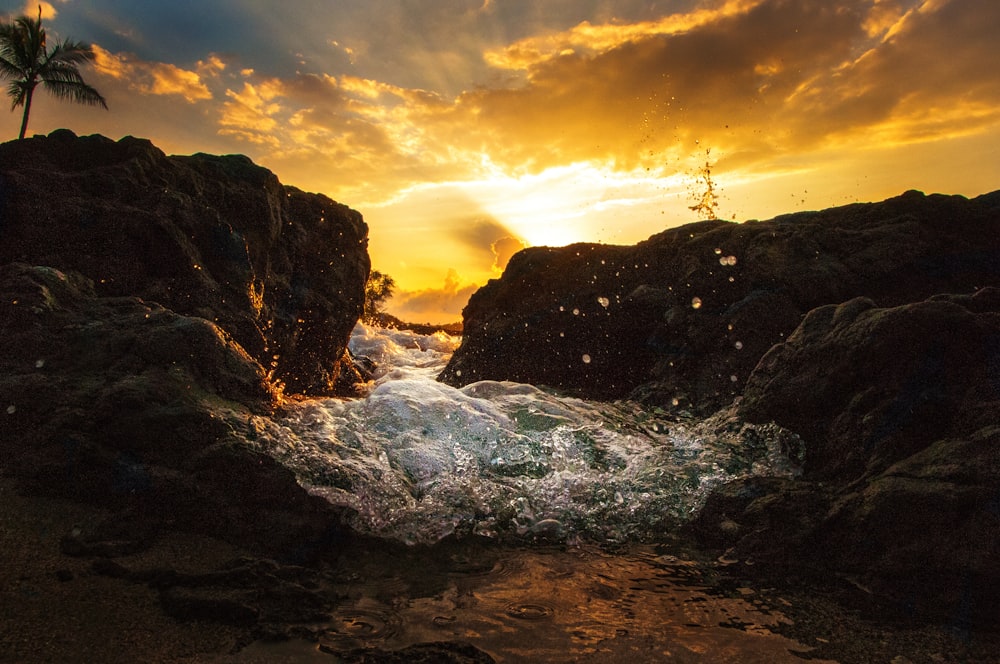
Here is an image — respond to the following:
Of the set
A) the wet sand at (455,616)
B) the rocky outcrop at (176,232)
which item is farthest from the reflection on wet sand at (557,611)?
the rocky outcrop at (176,232)

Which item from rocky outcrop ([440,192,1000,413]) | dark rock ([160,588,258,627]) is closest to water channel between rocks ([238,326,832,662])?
dark rock ([160,588,258,627])

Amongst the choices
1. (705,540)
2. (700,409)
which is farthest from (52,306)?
(700,409)

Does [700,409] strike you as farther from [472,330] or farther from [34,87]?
[34,87]

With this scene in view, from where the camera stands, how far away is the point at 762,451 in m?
4.96

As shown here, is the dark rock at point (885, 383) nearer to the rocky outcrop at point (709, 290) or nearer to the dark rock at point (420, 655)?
the rocky outcrop at point (709, 290)

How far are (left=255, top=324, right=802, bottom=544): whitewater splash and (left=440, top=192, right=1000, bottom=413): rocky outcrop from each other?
1.96m

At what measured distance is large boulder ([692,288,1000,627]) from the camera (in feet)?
9.45

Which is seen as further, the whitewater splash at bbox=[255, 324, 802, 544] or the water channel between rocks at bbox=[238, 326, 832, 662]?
the whitewater splash at bbox=[255, 324, 802, 544]

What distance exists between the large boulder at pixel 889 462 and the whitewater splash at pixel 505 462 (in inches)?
16.4

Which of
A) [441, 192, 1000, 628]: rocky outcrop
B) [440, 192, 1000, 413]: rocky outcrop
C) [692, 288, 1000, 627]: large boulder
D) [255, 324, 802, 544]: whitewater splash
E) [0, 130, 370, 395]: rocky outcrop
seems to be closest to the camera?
[692, 288, 1000, 627]: large boulder

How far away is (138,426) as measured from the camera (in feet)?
11.0

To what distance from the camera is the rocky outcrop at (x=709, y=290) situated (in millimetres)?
7582

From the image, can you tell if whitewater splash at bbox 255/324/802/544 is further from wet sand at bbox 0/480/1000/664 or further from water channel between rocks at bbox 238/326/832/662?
wet sand at bbox 0/480/1000/664

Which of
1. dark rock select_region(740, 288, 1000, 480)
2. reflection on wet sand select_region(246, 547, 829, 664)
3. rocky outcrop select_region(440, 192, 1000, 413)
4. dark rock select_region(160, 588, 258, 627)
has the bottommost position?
reflection on wet sand select_region(246, 547, 829, 664)
